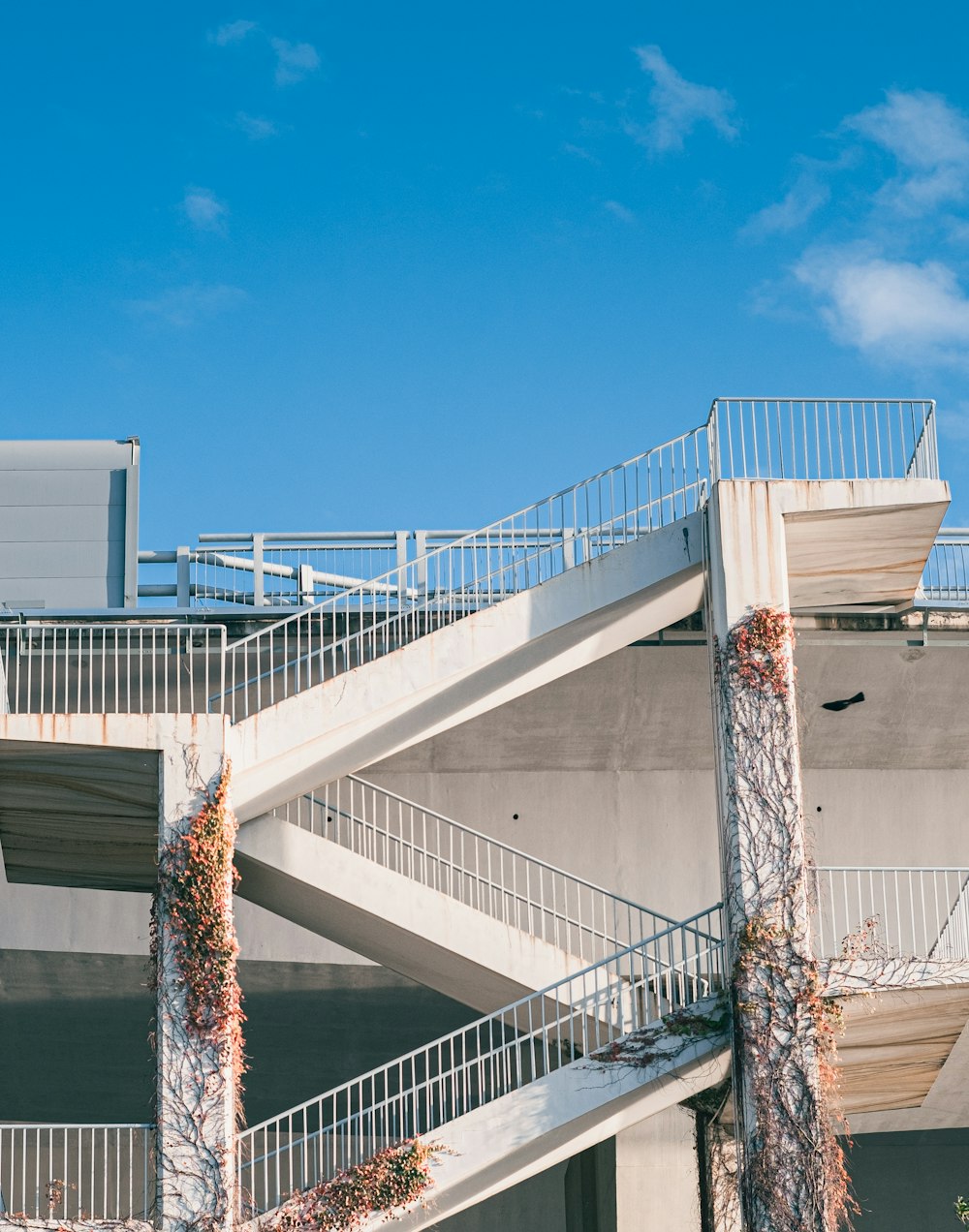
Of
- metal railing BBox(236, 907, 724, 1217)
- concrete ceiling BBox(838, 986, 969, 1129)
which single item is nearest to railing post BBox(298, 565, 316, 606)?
metal railing BBox(236, 907, 724, 1217)

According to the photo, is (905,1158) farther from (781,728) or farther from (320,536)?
(320,536)

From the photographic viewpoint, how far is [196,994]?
535 inches

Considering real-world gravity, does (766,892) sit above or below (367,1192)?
above

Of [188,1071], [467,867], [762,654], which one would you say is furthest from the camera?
[467,867]

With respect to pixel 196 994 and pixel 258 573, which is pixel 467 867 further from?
pixel 196 994

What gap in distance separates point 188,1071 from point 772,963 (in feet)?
18.0

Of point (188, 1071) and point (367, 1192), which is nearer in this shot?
point (188, 1071)

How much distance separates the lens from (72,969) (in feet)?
65.9

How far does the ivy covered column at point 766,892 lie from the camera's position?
44.7ft

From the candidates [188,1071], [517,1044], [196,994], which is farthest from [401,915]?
[188,1071]

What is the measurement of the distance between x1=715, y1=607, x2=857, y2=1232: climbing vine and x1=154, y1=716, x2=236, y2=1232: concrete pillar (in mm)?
4793

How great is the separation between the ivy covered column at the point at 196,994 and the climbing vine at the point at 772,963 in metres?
4.77

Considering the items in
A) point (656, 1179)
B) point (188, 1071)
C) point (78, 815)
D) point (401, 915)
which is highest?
point (78, 815)

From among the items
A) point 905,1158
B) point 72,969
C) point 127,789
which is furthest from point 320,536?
point 905,1158
